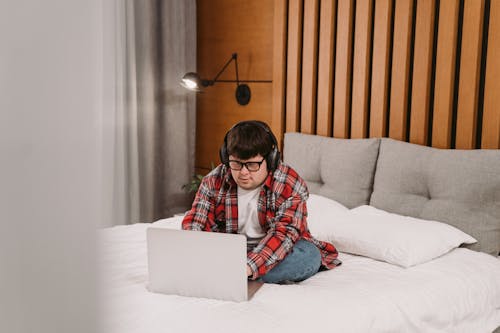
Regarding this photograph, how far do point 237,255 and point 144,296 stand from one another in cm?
34

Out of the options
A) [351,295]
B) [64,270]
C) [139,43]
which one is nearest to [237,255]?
[351,295]

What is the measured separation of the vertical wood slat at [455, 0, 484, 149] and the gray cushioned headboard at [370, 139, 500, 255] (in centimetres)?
17

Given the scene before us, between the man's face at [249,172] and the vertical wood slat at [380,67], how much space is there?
1.12m

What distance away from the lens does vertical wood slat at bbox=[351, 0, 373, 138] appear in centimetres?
292

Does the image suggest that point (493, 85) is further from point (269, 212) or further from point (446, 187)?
point (269, 212)

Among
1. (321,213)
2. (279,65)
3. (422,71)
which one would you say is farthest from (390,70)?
(321,213)

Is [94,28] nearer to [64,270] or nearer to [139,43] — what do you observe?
[64,270]

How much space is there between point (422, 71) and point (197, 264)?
1593mm

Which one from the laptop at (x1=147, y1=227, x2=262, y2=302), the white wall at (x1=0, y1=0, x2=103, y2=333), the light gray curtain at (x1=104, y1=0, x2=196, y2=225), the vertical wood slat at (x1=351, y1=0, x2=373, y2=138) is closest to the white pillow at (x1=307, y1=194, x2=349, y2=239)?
the vertical wood slat at (x1=351, y1=0, x2=373, y2=138)

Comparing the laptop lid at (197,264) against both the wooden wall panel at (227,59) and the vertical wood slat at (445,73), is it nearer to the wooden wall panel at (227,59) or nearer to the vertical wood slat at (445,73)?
the vertical wood slat at (445,73)

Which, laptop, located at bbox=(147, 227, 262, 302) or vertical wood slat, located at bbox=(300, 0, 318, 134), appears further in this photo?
vertical wood slat, located at bbox=(300, 0, 318, 134)

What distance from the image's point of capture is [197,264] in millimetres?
1698

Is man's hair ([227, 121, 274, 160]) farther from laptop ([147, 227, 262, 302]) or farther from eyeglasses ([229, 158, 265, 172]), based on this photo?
laptop ([147, 227, 262, 302])

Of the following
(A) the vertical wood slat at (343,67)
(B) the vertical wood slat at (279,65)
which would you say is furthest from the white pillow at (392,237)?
(B) the vertical wood slat at (279,65)
